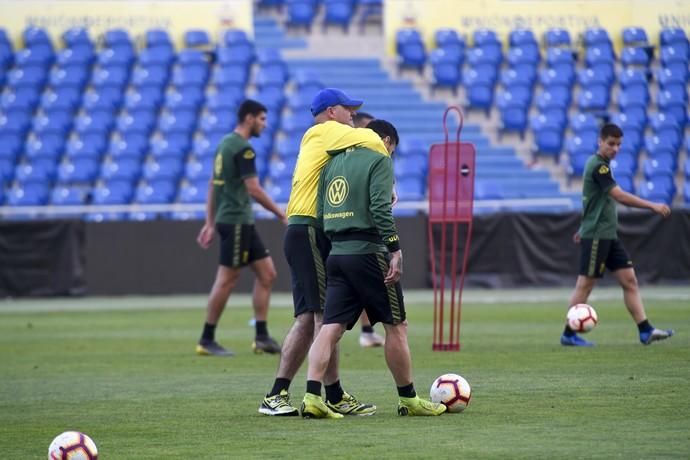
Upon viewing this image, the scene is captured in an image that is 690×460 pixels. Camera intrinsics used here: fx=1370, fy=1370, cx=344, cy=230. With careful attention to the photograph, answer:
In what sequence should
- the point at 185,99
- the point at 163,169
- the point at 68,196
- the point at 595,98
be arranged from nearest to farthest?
the point at 68,196 → the point at 163,169 → the point at 185,99 → the point at 595,98

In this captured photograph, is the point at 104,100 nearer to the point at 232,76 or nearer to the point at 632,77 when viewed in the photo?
the point at 232,76

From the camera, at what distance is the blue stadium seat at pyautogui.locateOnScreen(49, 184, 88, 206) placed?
2856 centimetres

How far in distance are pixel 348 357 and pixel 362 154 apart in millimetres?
5326

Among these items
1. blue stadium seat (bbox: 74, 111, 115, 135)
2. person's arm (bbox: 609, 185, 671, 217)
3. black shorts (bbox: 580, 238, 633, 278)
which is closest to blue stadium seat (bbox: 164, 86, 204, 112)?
blue stadium seat (bbox: 74, 111, 115, 135)

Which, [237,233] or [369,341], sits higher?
[237,233]

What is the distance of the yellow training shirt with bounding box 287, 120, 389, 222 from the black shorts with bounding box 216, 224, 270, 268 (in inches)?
174

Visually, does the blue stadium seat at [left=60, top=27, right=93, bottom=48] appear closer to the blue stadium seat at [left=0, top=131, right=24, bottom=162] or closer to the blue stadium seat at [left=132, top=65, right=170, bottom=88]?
the blue stadium seat at [left=132, top=65, right=170, bottom=88]

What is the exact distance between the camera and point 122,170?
1151 inches

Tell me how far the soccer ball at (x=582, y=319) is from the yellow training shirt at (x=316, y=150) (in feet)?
16.5

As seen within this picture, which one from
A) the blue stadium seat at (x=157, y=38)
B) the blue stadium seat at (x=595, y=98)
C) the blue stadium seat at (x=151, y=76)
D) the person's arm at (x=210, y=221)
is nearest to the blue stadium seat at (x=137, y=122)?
the blue stadium seat at (x=151, y=76)

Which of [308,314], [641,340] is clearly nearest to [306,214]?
[308,314]

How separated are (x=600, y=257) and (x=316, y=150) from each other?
570 centimetres


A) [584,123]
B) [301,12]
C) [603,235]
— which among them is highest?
[301,12]

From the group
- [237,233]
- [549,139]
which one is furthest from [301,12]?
[237,233]
